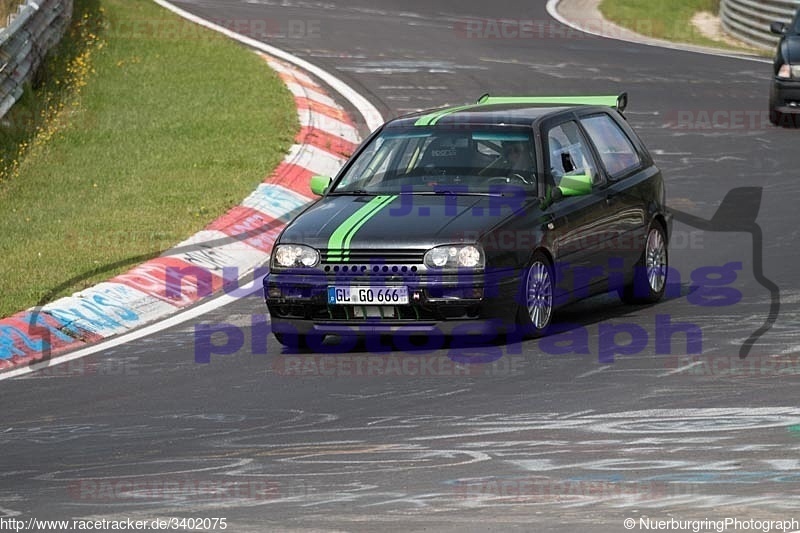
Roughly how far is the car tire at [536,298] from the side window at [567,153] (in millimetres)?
737

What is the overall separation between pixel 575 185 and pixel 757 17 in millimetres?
18662

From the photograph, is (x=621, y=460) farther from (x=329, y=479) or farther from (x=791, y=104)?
(x=791, y=104)

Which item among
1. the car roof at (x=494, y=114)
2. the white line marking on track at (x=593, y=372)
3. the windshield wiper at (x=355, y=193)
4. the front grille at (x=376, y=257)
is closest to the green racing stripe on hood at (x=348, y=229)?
the front grille at (x=376, y=257)

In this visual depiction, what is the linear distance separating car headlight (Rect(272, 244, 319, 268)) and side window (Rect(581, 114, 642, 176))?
8.19 feet

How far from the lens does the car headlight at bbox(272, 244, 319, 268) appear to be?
10344 mm

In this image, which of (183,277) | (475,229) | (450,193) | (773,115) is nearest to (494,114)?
(450,193)

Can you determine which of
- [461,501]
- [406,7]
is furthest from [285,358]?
[406,7]

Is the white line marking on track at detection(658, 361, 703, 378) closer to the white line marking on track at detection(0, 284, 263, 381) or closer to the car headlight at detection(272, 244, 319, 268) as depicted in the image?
the car headlight at detection(272, 244, 319, 268)

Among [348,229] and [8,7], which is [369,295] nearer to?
[348,229]

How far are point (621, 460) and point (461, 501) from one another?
0.90 m

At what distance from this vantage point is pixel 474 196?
1074 cm

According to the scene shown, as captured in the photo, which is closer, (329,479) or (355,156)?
(329,479)

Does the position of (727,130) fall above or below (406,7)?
below

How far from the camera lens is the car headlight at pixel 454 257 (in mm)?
10094
